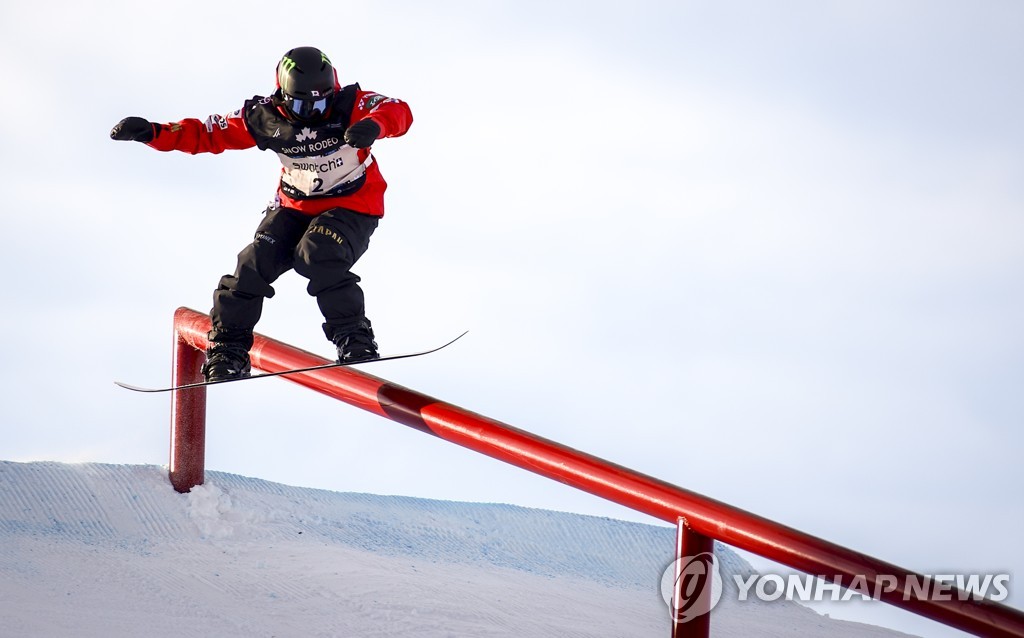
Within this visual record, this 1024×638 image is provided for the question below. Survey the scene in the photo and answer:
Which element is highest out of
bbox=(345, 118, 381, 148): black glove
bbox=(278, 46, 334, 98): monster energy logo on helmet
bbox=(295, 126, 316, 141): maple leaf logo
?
bbox=(278, 46, 334, 98): monster energy logo on helmet

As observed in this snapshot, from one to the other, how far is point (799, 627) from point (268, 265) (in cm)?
211

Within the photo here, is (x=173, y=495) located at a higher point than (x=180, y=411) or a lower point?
lower

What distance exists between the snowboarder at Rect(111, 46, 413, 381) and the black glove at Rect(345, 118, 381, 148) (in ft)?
0.45

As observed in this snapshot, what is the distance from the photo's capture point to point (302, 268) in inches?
129

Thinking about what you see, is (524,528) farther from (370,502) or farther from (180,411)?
(180,411)

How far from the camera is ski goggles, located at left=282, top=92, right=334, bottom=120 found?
321 cm

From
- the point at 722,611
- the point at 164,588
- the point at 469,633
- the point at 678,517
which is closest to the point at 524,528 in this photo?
the point at 722,611

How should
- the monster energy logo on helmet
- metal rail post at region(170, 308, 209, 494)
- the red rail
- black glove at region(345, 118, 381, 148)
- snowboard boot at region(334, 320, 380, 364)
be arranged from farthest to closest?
metal rail post at region(170, 308, 209, 494), snowboard boot at region(334, 320, 380, 364), the monster energy logo on helmet, black glove at region(345, 118, 381, 148), the red rail

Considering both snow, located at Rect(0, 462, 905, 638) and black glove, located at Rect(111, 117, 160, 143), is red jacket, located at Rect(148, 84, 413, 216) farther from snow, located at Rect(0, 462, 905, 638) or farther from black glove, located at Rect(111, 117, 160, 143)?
snow, located at Rect(0, 462, 905, 638)

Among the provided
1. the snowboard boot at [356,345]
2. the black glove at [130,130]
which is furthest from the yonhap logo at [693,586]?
the black glove at [130,130]

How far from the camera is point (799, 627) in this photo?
371 cm

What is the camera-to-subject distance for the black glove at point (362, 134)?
2965 millimetres

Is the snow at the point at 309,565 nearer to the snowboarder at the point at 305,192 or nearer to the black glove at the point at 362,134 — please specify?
the snowboarder at the point at 305,192

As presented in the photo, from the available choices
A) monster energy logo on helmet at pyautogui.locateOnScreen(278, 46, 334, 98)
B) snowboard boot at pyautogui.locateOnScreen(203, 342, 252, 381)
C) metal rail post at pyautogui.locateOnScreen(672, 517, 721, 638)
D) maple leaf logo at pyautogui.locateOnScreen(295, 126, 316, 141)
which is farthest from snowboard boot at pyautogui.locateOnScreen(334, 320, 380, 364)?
metal rail post at pyautogui.locateOnScreen(672, 517, 721, 638)
